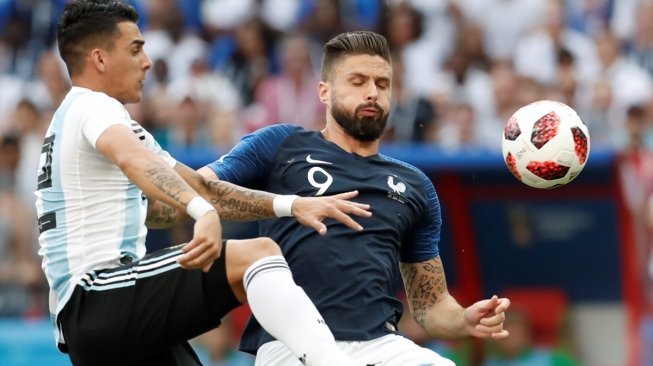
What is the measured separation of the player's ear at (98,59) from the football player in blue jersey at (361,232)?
90cm

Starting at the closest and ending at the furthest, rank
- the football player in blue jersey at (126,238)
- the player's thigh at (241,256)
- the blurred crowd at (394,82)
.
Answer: the football player in blue jersey at (126,238) < the player's thigh at (241,256) < the blurred crowd at (394,82)

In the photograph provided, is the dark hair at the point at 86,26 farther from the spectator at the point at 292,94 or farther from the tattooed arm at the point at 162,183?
the spectator at the point at 292,94

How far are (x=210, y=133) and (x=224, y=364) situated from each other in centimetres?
257

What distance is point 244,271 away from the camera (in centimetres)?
658

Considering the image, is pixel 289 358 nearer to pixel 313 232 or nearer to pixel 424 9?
pixel 313 232

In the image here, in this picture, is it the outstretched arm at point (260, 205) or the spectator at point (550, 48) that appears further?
the spectator at point (550, 48)

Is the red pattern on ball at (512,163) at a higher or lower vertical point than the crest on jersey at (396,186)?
higher

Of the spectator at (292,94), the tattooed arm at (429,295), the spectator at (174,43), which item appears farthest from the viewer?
the spectator at (174,43)

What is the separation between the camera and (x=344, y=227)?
752 cm

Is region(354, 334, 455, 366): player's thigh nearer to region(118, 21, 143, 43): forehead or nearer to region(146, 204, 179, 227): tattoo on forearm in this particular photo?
region(146, 204, 179, 227): tattoo on forearm

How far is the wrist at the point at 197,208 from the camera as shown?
20.7 feet

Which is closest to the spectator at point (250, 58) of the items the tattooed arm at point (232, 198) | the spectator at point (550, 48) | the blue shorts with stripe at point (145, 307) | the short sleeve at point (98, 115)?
the spectator at point (550, 48)

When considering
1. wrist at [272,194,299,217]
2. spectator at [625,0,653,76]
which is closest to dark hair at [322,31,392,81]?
wrist at [272,194,299,217]

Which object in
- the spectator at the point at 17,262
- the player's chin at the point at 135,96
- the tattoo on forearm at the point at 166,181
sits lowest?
the spectator at the point at 17,262
